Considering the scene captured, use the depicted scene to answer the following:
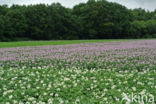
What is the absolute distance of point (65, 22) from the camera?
64.0 m

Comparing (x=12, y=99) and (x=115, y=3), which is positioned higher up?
(x=115, y=3)

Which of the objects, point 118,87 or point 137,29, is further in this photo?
point 137,29

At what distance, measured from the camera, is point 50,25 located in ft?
198

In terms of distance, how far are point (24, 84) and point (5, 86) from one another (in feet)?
2.24

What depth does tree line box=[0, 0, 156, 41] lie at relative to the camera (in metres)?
55.8

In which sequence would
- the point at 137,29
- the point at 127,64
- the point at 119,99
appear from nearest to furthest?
the point at 119,99 → the point at 127,64 → the point at 137,29

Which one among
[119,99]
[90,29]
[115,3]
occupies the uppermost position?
[115,3]

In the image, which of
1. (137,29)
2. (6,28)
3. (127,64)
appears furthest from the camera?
(137,29)

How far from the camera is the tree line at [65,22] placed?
183 ft

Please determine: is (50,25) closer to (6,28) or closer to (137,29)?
(6,28)

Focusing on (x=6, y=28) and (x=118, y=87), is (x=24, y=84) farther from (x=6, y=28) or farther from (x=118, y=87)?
(x=6, y=28)

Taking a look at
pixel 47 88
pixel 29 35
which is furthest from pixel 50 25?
pixel 47 88

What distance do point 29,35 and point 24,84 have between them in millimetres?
54700

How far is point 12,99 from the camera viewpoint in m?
5.84
